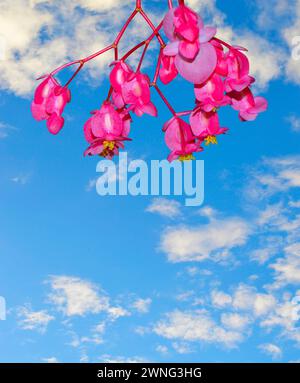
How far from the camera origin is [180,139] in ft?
6.07

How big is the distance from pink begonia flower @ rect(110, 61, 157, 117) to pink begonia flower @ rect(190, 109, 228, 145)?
0.43 feet

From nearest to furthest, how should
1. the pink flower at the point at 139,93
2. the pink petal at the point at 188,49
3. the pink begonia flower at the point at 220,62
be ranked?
the pink petal at the point at 188,49 < the pink begonia flower at the point at 220,62 < the pink flower at the point at 139,93

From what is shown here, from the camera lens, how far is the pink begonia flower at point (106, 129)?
1.78m

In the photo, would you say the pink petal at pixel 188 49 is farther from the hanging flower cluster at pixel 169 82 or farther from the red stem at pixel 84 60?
the red stem at pixel 84 60

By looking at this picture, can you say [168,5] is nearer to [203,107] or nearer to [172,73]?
[172,73]

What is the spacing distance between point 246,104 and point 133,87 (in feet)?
1.16

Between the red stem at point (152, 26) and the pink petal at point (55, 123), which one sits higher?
the red stem at point (152, 26)

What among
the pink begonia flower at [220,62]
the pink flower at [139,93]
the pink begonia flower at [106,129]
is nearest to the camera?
the pink begonia flower at [220,62]

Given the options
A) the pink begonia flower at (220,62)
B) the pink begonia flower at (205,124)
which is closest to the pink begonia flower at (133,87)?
the pink begonia flower at (205,124)

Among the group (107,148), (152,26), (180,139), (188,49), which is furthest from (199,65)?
(107,148)

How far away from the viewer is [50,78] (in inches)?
72.4

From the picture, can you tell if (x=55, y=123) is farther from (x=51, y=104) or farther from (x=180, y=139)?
(x=180, y=139)
